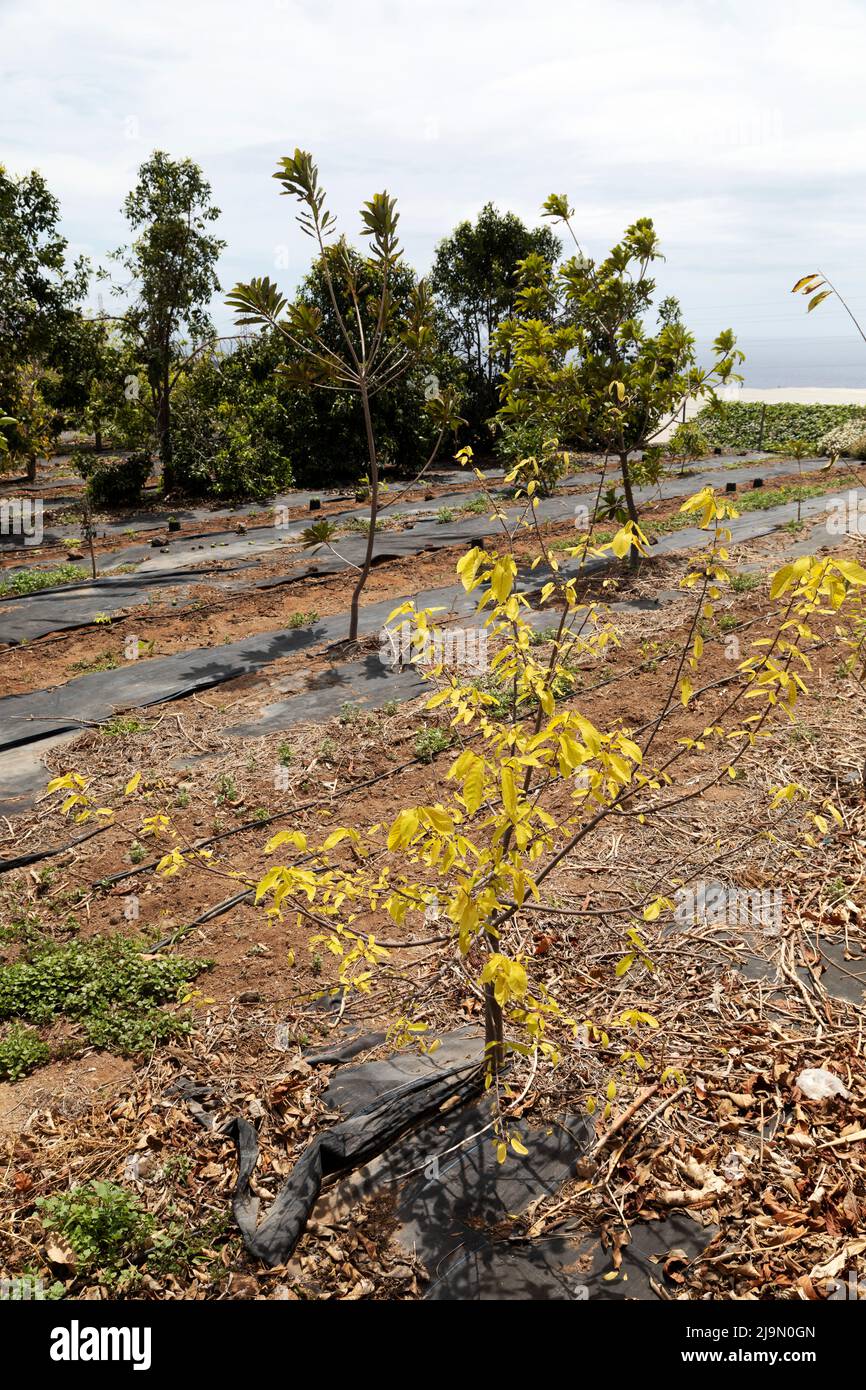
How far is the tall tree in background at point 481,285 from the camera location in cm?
2170

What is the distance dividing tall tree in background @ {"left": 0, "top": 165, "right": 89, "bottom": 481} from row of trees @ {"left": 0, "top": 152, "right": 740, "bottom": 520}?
0.03 m

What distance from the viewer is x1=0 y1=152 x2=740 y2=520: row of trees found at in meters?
10.0

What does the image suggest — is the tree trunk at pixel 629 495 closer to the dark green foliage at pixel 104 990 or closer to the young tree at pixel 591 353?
the young tree at pixel 591 353

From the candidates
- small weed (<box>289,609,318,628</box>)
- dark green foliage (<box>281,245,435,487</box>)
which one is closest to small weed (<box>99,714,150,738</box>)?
small weed (<box>289,609,318,628</box>)

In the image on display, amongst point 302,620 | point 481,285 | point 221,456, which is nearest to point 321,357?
point 302,620

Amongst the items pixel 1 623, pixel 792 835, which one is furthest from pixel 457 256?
pixel 792 835

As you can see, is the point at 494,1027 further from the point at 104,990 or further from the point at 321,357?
the point at 321,357

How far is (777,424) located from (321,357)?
19.0 meters

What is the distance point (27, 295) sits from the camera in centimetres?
1454

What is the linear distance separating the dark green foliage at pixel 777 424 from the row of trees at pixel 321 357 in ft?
22.1

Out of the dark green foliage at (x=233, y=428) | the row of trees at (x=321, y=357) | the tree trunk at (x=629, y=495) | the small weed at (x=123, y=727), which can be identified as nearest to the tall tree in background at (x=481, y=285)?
the row of trees at (x=321, y=357)

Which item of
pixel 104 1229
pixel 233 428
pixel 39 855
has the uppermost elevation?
pixel 233 428

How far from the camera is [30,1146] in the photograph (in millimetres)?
3199

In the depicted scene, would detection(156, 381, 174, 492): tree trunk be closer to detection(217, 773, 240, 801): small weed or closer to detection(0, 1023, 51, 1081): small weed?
detection(217, 773, 240, 801): small weed
